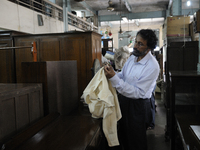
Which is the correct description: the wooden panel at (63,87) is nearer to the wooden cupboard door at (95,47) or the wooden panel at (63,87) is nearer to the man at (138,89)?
the man at (138,89)

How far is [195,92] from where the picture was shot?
2.46 meters

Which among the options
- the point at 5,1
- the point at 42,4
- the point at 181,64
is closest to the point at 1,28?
the point at 5,1

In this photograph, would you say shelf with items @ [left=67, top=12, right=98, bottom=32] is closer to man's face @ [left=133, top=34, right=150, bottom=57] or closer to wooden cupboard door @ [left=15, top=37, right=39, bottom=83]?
wooden cupboard door @ [left=15, top=37, right=39, bottom=83]

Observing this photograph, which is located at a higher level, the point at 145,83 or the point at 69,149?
the point at 145,83

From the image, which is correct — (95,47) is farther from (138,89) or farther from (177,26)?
(138,89)

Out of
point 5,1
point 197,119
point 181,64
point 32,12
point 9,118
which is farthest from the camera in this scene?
point 32,12

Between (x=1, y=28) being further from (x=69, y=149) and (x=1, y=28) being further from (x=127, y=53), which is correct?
(x=69, y=149)

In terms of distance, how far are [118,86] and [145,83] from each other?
0.95 ft

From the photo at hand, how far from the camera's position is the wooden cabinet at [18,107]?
1417mm

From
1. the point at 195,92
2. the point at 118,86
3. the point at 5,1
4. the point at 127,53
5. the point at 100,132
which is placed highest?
the point at 5,1

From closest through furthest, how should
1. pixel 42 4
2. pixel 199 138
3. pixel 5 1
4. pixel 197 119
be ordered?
1. pixel 199 138
2. pixel 197 119
3. pixel 5 1
4. pixel 42 4

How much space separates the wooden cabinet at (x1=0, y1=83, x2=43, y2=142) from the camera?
1417mm

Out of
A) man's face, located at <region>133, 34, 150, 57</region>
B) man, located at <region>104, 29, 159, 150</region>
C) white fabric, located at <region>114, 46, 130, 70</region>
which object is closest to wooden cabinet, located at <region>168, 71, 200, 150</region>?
man, located at <region>104, 29, 159, 150</region>

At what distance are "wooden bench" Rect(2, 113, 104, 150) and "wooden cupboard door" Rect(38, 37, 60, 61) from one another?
3024 millimetres
